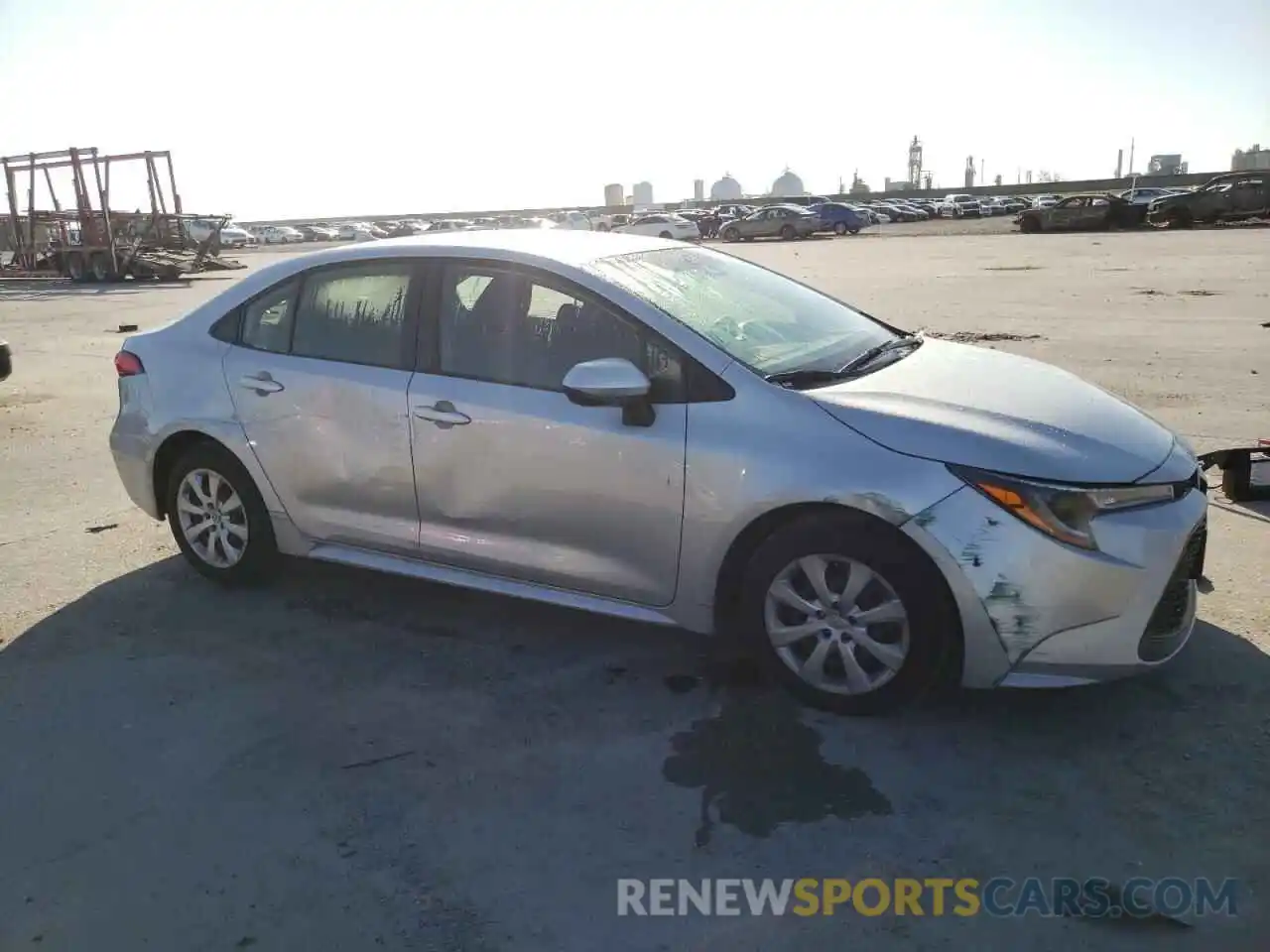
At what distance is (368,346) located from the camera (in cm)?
421

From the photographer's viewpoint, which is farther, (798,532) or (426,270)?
(426,270)

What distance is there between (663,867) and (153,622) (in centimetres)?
282

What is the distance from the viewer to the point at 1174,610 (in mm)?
3260

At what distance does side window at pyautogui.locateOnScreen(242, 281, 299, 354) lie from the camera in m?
4.47

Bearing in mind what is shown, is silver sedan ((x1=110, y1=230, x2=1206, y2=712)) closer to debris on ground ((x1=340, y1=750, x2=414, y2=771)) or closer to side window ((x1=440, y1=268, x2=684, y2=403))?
side window ((x1=440, y1=268, x2=684, y2=403))

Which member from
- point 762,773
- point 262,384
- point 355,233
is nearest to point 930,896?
point 762,773

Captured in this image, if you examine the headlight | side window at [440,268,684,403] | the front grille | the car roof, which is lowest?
the front grille

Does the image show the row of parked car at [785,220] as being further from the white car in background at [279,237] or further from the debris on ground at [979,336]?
the debris on ground at [979,336]

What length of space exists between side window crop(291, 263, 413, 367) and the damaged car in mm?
37007

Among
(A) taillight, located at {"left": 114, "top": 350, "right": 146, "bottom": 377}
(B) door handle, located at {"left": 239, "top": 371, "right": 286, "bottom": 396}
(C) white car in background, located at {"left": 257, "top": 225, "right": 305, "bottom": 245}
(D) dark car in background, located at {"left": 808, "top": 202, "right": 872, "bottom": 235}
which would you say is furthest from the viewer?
(C) white car in background, located at {"left": 257, "top": 225, "right": 305, "bottom": 245}

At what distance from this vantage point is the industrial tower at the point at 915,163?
153 meters

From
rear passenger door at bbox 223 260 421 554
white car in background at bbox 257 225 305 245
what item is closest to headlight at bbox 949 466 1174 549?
rear passenger door at bbox 223 260 421 554

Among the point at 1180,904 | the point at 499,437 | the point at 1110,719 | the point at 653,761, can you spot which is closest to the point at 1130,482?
the point at 1110,719

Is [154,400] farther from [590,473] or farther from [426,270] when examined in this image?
[590,473]
